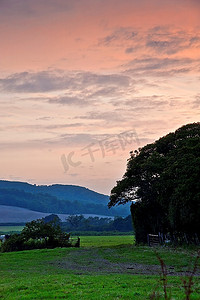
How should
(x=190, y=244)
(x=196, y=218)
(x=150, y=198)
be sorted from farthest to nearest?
(x=150, y=198), (x=190, y=244), (x=196, y=218)

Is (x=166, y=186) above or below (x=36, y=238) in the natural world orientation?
above

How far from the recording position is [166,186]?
46.0 m

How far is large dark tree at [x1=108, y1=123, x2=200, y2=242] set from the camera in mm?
40625

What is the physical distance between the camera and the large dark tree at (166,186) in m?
40.6

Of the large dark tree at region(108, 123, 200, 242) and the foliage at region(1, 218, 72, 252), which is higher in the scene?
the large dark tree at region(108, 123, 200, 242)

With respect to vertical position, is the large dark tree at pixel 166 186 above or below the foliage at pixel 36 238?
above

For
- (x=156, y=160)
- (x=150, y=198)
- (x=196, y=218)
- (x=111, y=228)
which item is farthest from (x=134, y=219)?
(x=111, y=228)

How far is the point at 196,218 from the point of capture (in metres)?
39.4

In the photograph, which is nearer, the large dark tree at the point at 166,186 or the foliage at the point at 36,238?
the large dark tree at the point at 166,186

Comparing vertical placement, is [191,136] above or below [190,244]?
above

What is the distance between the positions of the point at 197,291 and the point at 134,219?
137 feet

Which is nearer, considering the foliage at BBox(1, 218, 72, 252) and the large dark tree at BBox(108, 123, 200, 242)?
the large dark tree at BBox(108, 123, 200, 242)

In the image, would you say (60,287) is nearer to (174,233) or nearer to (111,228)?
(174,233)

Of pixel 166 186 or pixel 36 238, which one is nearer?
pixel 166 186
